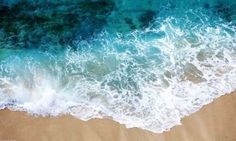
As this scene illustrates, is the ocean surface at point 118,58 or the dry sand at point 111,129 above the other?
the ocean surface at point 118,58

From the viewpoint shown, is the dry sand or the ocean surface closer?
the dry sand

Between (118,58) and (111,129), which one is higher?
(118,58)

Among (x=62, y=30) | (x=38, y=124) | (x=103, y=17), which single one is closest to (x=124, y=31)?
(x=103, y=17)

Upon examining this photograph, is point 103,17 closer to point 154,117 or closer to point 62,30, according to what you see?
point 62,30

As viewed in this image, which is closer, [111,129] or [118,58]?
[111,129]
